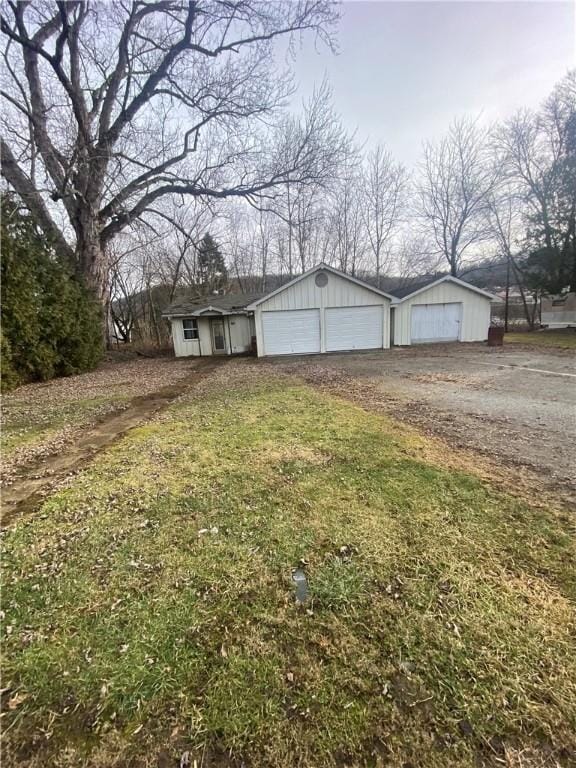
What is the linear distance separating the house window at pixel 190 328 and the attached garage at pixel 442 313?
10.1m

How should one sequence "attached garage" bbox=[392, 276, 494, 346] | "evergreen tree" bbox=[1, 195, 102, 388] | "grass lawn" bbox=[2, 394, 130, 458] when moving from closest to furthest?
"grass lawn" bbox=[2, 394, 130, 458] < "evergreen tree" bbox=[1, 195, 102, 388] < "attached garage" bbox=[392, 276, 494, 346]

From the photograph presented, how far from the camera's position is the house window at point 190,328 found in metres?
17.0

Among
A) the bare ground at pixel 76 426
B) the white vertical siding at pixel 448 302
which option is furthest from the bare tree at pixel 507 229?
the bare ground at pixel 76 426

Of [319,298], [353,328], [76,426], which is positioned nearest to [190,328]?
[319,298]

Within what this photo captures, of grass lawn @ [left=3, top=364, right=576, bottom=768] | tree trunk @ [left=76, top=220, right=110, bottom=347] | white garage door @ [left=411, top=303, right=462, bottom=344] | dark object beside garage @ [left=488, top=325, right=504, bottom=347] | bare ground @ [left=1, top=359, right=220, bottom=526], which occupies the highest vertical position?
tree trunk @ [left=76, top=220, right=110, bottom=347]

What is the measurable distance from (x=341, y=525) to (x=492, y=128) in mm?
29422

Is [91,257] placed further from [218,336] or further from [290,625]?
[290,625]

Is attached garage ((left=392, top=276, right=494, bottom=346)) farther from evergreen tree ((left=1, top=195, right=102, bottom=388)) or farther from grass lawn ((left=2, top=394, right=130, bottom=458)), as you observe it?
grass lawn ((left=2, top=394, right=130, bottom=458))

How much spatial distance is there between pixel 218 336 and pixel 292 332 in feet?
15.3

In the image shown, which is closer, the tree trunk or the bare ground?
the bare ground

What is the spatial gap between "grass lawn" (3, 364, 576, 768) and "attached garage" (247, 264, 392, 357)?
483 inches

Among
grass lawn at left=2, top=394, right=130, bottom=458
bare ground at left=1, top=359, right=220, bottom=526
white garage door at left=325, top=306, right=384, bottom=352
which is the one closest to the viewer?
bare ground at left=1, top=359, right=220, bottom=526

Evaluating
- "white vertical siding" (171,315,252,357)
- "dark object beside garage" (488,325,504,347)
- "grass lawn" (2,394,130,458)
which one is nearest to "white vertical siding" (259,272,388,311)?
"white vertical siding" (171,315,252,357)

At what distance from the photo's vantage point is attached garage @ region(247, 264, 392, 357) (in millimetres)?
14797
